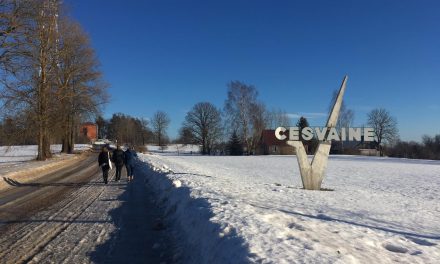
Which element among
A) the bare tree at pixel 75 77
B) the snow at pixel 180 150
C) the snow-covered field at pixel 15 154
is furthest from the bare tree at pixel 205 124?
the bare tree at pixel 75 77

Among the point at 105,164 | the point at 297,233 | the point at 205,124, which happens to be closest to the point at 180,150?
the point at 205,124

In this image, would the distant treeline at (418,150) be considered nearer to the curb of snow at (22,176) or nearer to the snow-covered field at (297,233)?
the curb of snow at (22,176)

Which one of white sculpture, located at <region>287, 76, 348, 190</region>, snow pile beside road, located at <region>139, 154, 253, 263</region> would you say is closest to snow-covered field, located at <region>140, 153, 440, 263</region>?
snow pile beside road, located at <region>139, 154, 253, 263</region>

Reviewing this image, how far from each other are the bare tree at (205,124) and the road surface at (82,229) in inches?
3554

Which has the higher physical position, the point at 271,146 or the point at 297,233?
the point at 271,146

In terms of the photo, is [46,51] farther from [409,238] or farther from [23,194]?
[409,238]

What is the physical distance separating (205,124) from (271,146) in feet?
75.8

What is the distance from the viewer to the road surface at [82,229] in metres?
6.89

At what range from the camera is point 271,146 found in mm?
90188

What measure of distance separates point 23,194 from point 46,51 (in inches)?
863

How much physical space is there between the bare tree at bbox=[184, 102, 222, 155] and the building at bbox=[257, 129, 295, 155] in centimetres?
1886

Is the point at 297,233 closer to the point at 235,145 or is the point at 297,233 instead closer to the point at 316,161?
the point at 316,161

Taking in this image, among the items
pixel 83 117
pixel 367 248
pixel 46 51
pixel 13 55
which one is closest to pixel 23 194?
pixel 13 55

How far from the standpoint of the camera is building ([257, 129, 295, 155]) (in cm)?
8466
